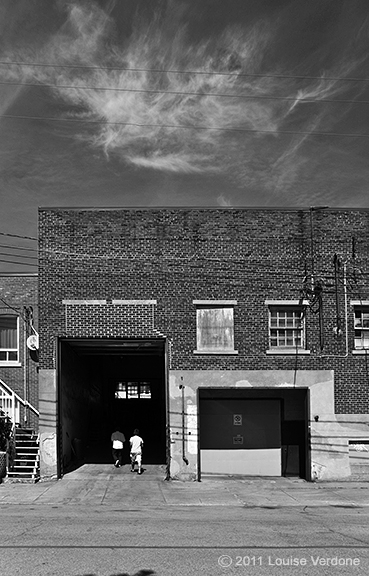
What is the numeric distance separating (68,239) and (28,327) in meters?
6.09

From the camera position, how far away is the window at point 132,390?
104 feet

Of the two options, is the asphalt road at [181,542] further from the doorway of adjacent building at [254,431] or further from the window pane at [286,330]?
the window pane at [286,330]

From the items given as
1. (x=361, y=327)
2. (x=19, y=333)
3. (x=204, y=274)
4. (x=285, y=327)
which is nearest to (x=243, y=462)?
(x=285, y=327)

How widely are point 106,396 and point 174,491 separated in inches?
526

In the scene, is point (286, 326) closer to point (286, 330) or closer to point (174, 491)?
point (286, 330)

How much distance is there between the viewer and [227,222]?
21.2m

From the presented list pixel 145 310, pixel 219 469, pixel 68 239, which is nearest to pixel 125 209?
pixel 68 239

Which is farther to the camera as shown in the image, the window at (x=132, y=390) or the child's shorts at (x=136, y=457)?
the window at (x=132, y=390)

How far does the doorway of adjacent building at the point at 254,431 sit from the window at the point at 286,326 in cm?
151

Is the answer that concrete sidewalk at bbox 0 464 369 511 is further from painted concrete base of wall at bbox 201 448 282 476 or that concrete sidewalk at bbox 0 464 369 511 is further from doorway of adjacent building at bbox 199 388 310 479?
doorway of adjacent building at bbox 199 388 310 479

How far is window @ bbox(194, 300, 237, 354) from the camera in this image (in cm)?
2080

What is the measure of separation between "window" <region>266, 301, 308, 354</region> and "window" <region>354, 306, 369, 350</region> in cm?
174

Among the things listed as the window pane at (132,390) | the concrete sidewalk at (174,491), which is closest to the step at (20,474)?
the concrete sidewalk at (174,491)

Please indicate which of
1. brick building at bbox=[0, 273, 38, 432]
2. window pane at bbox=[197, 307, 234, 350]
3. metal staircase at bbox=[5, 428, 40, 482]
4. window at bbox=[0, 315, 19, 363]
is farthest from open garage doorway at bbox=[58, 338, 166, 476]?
window at bbox=[0, 315, 19, 363]
